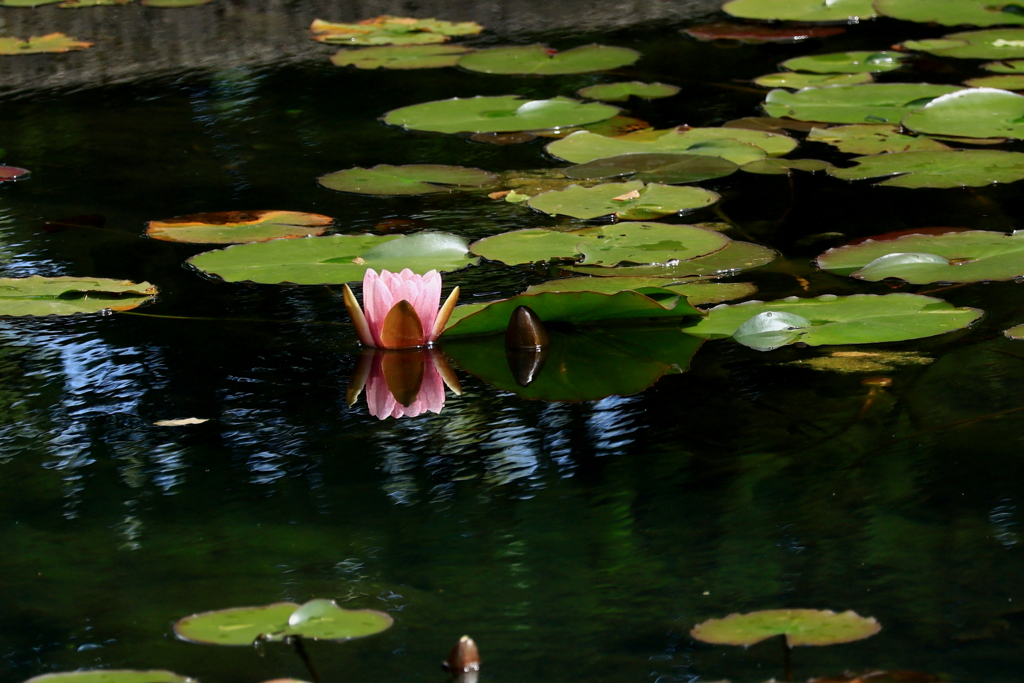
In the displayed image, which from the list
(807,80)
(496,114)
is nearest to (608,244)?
(496,114)

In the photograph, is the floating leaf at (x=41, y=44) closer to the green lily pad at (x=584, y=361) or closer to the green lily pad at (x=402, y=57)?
the green lily pad at (x=402, y=57)

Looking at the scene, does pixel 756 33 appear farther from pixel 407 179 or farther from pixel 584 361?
pixel 584 361

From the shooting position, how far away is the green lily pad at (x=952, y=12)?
13.6 feet

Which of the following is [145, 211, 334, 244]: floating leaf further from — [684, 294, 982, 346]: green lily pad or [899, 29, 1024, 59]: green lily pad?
[899, 29, 1024, 59]: green lily pad

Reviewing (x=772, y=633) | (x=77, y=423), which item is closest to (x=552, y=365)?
(x=77, y=423)

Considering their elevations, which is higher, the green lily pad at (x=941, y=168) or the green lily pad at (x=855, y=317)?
the green lily pad at (x=941, y=168)

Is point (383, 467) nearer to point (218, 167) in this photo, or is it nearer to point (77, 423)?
point (77, 423)

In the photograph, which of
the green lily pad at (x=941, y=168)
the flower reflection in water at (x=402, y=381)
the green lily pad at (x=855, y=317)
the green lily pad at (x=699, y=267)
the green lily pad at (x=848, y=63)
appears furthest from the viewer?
the green lily pad at (x=848, y=63)

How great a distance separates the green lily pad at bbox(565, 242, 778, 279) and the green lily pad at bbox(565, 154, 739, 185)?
19.6 inches

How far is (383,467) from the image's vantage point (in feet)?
4.46

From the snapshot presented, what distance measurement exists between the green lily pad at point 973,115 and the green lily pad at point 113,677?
7.60 feet

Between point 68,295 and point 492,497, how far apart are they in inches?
38.7

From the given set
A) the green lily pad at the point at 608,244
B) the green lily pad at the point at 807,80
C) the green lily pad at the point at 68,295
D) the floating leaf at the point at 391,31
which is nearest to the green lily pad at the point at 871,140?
the green lily pad at the point at 807,80

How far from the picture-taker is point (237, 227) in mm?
2232
